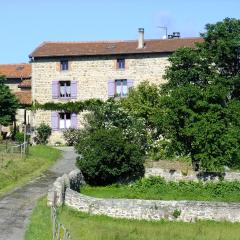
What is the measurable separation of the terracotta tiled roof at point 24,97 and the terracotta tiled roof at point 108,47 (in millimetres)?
4624

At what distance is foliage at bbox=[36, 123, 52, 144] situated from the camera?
5191cm

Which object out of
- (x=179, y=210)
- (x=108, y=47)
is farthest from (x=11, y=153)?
(x=179, y=210)

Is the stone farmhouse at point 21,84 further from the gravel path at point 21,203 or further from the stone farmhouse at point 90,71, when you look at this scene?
the gravel path at point 21,203

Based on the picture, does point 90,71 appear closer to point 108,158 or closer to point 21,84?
point 21,84

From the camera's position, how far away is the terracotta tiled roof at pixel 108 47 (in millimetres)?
51031

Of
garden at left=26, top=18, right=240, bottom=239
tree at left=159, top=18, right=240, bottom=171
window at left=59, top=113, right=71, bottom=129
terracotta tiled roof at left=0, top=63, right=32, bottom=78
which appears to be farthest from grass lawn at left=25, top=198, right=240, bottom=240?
terracotta tiled roof at left=0, top=63, right=32, bottom=78

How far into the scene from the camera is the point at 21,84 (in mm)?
59781

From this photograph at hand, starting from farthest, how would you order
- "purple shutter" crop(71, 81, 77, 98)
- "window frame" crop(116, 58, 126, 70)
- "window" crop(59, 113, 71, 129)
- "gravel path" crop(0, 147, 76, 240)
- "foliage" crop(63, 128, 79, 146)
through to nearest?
1. "window" crop(59, 113, 71, 129)
2. "purple shutter" crop(71, 81, 77, 98)
3. "window frame" crop(116, 58, 126, 70)
4. "foliage" crop(63, 128, 79, 146)
5. "gravel path" crop(0, 147, 76, 240)

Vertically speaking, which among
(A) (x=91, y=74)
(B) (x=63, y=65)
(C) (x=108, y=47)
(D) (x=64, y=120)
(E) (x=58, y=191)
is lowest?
(E) (x=58, y=191)

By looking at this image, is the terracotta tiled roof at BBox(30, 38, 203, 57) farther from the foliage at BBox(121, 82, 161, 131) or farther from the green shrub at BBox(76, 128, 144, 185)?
the green shrub at BBox(76, 128, 144, 185)

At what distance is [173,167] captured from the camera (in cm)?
3697

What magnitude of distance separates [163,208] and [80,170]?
8.78 metres

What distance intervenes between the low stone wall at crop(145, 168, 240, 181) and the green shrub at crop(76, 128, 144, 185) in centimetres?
103

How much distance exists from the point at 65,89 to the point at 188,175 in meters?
20.6
